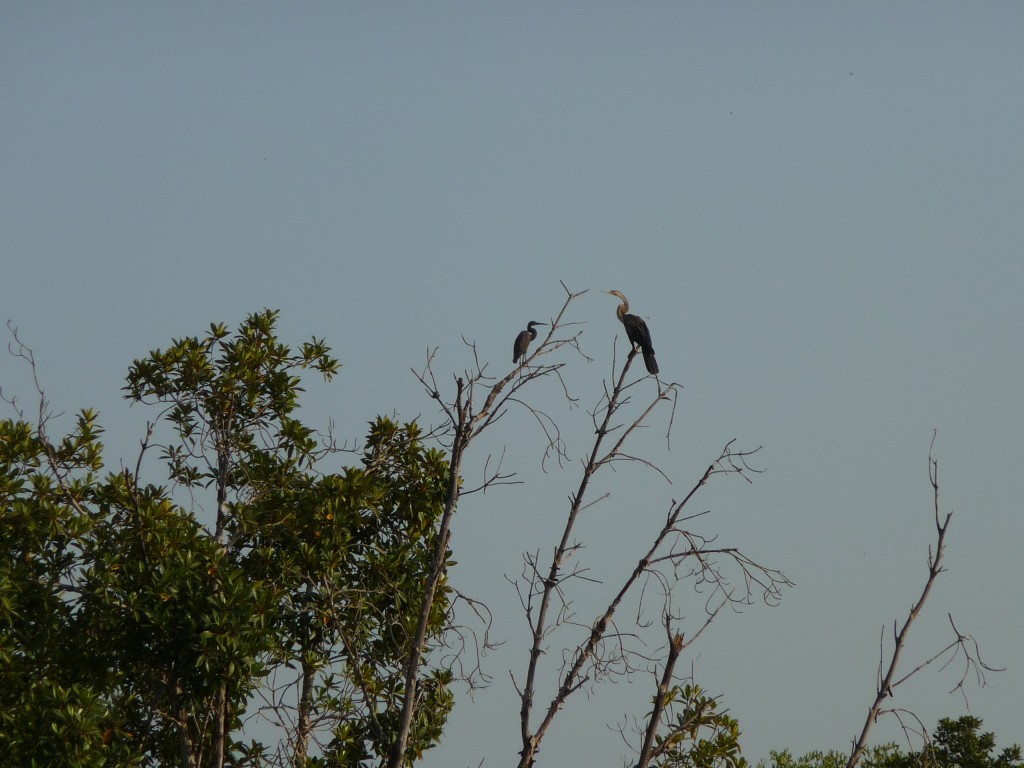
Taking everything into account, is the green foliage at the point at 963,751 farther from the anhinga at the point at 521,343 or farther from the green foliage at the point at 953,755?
the anhinga at the point at 521,343

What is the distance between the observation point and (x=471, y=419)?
7.46 metres

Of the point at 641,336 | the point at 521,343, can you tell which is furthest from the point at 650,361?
the point at 521,343

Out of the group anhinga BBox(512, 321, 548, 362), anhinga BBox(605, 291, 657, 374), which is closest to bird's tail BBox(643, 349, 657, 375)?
anhinga BBox(605, 291, 657, 374)

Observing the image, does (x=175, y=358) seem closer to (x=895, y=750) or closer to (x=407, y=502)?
(x=407, y=502)

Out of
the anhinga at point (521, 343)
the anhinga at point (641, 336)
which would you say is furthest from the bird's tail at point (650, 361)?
the anhinga at point (521, 343)

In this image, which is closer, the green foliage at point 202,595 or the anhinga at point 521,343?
the green foliage at point 202,595

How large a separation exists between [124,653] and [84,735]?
777mm

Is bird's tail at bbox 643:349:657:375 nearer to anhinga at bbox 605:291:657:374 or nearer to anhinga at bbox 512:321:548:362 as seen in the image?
anhinga at bbox 605:291:657:374

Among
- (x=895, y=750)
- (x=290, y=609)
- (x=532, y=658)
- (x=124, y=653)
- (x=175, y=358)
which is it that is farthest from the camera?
(x=895, y=750)

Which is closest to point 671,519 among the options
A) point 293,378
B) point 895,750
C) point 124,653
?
point 124,653

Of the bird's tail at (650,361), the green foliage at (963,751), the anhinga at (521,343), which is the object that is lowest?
the green foliage at (963,751)

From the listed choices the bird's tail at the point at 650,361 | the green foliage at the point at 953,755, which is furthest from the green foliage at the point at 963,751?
the bird's tail at the point at 650,361

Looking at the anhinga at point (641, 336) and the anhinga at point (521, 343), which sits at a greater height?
the anhinga at point (521, 343)

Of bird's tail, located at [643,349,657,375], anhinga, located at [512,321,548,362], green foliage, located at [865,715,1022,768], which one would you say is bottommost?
green foliage, located at [865,715,1022,768]
